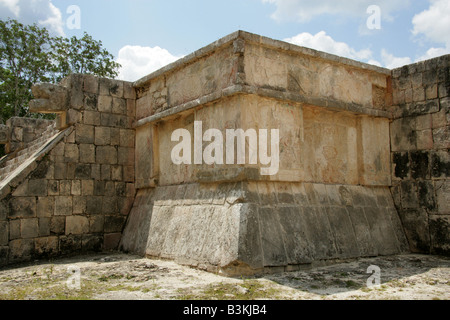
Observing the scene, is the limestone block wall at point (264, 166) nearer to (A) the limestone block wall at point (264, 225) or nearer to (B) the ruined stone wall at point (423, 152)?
(A) the limestone block wall at point (264, 225)

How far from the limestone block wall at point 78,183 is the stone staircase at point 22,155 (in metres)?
0.82

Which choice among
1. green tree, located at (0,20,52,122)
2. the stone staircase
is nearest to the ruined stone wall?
the stone staircase

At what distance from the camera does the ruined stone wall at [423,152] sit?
6881 millimetres

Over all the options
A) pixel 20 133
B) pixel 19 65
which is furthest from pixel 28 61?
pixel 20 133

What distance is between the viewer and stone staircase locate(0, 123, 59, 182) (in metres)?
8.65

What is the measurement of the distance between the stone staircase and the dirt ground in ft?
9.46

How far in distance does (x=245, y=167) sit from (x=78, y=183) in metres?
3.71

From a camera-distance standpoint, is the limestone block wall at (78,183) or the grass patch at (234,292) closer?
the grass patch at (234,292)

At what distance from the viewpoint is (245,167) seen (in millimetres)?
5629

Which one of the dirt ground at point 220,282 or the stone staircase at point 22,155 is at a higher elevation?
the stone staircase at point 22,155

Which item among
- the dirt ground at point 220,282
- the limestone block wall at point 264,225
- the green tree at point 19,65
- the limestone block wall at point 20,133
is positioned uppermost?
the green tree at point 19,65

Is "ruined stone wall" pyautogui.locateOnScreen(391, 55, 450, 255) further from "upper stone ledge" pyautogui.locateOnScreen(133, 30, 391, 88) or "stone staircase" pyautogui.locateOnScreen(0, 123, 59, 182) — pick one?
"stone staircase" pyautogui.locateOnScreen(0, 123, 59, 182)

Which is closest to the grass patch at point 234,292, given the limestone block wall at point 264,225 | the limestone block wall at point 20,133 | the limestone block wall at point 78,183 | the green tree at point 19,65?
the limestone block wall at point 264,225

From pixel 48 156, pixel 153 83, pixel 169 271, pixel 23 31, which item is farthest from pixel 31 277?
pixel 23 31
